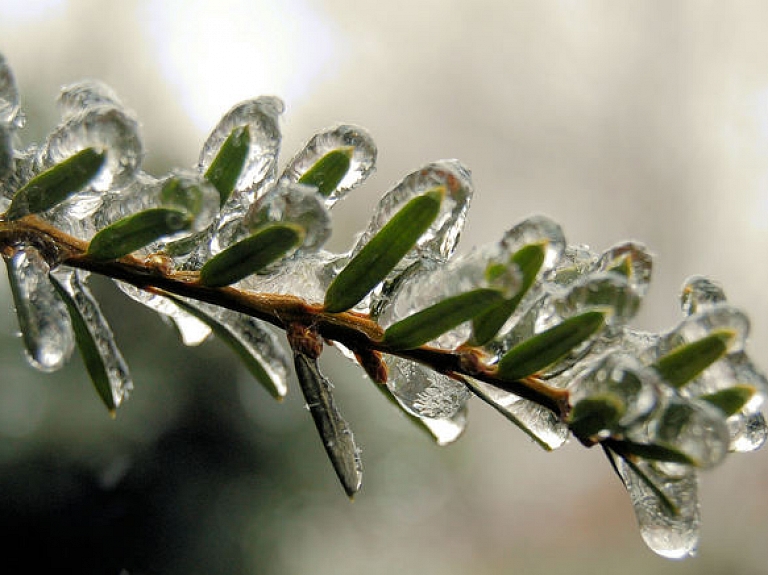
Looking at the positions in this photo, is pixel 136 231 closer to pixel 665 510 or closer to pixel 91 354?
pixel 91 354

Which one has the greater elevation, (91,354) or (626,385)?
(626,385)

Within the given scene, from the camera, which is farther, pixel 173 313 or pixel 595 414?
pixel 173 313

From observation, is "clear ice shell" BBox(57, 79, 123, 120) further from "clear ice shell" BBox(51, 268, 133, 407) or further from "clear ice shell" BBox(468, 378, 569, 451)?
"clear ice shell" BBox(468, 378, 569, 451)

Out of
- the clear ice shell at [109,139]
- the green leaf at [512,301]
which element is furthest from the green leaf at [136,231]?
the green leaf at [512,301]

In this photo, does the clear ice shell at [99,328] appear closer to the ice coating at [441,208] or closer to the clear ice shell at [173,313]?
the clear ice shell at [173,313]

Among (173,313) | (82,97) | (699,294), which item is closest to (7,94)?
(82,97)

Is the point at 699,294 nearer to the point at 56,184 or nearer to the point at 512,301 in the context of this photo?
the point at 512,301

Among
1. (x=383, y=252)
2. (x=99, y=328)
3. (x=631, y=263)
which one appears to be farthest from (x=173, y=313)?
(x=631, y=263)
